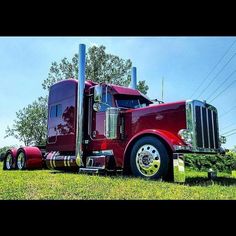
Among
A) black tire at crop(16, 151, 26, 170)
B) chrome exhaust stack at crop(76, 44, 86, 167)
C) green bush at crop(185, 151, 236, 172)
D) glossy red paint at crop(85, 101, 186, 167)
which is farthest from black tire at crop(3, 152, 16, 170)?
green bush at crop(185, 151, 236, 172)

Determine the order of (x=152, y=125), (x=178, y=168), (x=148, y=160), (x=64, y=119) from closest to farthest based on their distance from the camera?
(x=178, y=168), (x=148, y=160), (x=152, y=125), (x=64, y=119)

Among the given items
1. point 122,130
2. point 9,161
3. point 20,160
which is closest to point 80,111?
point 122,130

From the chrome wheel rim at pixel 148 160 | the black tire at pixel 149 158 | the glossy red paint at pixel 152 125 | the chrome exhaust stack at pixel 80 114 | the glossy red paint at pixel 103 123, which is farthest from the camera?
the chrome exhaust stack at pixel 80 114

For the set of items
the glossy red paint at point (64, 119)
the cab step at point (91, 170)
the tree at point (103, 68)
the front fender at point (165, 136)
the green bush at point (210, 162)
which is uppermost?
the tree at point (103, 68)

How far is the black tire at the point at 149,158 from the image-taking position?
6043mm

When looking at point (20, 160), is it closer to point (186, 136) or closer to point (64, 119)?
point (64, 119)

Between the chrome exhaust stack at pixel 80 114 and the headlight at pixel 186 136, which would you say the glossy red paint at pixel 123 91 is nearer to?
the chrome exhaust stack at pixel 80 114

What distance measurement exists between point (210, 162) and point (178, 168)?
Result: 3.11m

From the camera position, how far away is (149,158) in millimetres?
6285

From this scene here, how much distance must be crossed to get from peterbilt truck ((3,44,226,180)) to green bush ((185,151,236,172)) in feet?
2.01

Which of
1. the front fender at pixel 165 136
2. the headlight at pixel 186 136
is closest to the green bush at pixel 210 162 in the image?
the headlight at pixel 186 136
